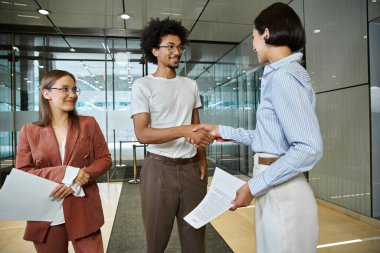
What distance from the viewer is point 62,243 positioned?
1341 mm

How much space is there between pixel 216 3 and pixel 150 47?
120 inches

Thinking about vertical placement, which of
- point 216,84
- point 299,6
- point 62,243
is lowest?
point 62,243

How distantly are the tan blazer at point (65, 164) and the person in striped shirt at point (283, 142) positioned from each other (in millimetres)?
786

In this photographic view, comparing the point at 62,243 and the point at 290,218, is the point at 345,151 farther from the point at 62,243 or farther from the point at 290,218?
the point at 62,243

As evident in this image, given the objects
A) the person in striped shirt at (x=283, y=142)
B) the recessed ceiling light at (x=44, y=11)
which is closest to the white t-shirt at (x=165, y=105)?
the person in striped shirt at (x=283, y=142)

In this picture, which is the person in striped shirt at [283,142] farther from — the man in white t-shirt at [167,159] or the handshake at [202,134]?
the man in white t-shirt at [167,159]

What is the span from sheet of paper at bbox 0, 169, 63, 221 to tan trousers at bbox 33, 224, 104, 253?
86mm

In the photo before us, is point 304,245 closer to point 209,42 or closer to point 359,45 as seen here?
point 359,45

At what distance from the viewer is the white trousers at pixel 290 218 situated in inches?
37.4

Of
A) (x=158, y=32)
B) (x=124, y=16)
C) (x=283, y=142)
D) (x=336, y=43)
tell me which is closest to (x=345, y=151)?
(x=336, y=43)

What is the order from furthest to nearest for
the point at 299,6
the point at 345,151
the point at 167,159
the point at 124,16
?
A: the point at 124,16 < the point at 299,6 < the point at 345,151 < the point at 167,159

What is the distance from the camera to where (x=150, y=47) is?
175cm

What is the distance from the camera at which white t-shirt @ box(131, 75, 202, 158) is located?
153 cm

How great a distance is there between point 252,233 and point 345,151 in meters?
1.62
